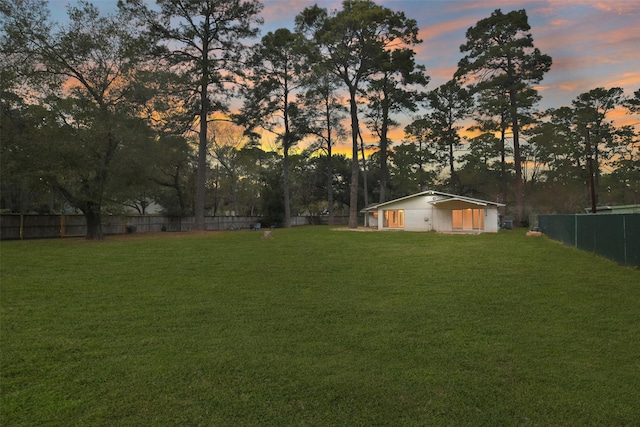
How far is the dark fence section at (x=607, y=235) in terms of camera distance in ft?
28.7

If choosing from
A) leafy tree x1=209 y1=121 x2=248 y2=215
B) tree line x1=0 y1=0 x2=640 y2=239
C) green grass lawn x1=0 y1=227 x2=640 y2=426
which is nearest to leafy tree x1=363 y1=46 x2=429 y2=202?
tree line x1=0 y1=0 x2=640 y2=239

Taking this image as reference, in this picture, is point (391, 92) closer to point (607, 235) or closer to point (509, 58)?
point (509, 58)

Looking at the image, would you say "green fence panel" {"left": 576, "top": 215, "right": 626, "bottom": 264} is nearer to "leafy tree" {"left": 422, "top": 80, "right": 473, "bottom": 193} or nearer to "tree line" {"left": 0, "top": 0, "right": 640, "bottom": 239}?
"tree line" {"left": 0, "top": 0, "right": 640, "bottom": 239}

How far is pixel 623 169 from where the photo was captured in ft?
108

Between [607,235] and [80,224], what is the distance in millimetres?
22897

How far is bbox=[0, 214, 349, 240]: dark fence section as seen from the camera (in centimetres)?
1772

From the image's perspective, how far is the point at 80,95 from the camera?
1678cm

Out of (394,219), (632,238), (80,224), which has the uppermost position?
(394,219)

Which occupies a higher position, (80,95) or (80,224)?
(80,95)

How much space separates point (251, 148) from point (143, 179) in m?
14.5

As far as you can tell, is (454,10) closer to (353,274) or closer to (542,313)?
(353,274)

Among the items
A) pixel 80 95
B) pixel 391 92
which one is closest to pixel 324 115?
pixel 391 92

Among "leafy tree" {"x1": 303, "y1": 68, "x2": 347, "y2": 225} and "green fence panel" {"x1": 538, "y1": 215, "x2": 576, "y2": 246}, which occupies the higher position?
"leafy tree" {"x1": 303, "y1": 68, "x2": 347, "y2": 225}

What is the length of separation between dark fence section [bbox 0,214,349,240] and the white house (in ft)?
46.4
